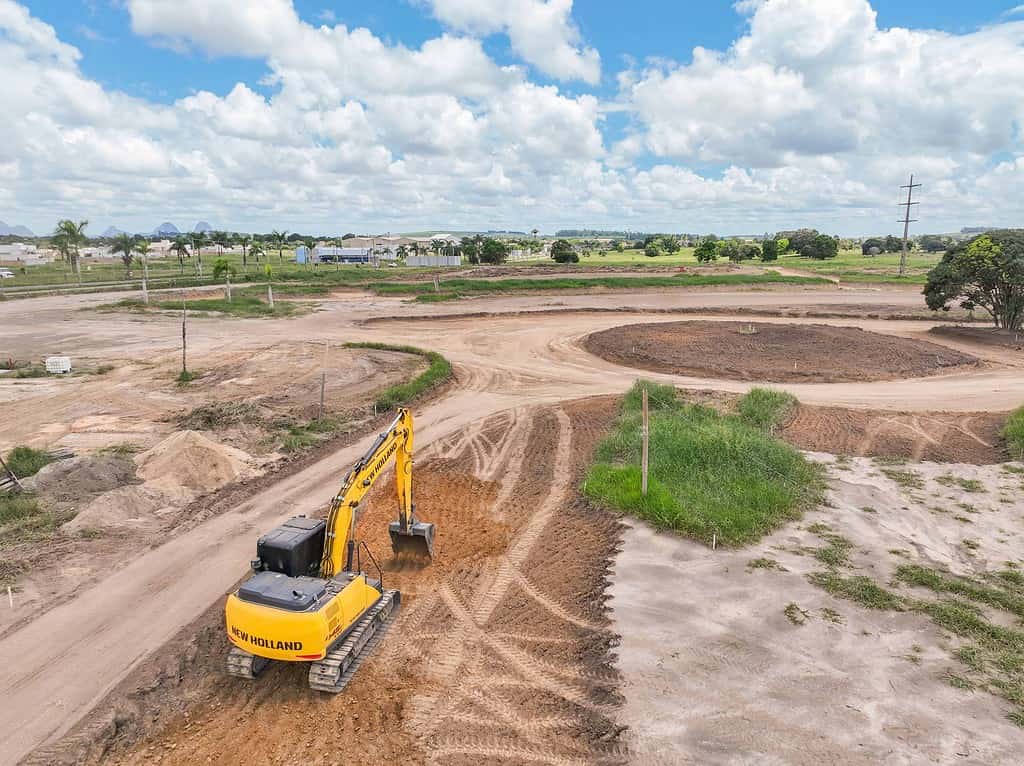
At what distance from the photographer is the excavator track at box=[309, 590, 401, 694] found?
8.03 meters

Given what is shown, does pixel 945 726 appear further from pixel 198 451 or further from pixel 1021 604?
pixel 198 451

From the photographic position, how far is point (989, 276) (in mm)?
33094

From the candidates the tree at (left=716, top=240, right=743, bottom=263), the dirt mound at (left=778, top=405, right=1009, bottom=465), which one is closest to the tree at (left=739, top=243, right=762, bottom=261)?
the tree at (left=716, top=240, right=743, bottom=263)

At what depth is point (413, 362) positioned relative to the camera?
31266mm

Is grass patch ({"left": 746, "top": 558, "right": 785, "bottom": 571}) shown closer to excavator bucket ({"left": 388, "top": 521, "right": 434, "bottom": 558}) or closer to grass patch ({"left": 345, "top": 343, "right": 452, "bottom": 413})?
excavator bucket ({"left": 388, "top": 521, "right": 434, "bottom": 558})

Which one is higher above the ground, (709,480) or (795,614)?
(709,480)

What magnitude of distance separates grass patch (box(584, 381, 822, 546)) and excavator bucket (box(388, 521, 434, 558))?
14.6ft

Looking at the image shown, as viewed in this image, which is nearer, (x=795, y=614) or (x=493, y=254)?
(x=795, y=614)

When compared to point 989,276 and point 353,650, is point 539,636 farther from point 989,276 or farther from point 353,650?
point 989,276

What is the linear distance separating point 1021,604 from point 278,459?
16817mm

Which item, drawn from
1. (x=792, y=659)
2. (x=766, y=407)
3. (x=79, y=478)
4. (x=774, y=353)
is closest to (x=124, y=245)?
(x=79, y=478)

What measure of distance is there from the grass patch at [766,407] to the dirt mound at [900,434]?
0.35m

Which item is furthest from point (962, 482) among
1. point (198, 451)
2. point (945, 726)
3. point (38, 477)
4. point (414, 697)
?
point (38, 477)

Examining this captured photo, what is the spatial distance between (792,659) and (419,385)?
18624mm
